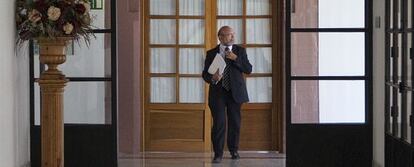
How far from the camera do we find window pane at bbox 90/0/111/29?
905 cm

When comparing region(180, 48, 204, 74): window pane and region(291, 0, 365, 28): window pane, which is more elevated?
region(291, 0, 365, 28): window pane

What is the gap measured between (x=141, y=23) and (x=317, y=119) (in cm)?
303

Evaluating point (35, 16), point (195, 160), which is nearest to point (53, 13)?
point (35, 16)

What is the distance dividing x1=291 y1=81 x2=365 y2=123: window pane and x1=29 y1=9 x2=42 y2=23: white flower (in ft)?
8.65

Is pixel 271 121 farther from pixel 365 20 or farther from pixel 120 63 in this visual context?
pixel 365 20

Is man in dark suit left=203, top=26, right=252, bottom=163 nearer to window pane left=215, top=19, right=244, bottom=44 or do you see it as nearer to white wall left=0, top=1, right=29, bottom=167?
window pane left=215, top=19, right=244, bottom=44

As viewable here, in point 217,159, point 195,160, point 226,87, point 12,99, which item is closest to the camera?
point 12,99

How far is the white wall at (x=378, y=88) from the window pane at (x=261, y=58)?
8.06ft

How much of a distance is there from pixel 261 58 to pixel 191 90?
3.13ft

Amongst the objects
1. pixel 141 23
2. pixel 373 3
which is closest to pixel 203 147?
pixel 141 23

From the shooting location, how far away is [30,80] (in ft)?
29.7

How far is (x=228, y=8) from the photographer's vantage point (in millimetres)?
11391

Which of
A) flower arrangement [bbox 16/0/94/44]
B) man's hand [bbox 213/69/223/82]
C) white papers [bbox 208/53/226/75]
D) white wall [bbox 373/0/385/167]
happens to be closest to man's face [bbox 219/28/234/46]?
white papers [bbox 208/53/226/75]

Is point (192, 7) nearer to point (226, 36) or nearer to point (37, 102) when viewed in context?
point (226, 36)
